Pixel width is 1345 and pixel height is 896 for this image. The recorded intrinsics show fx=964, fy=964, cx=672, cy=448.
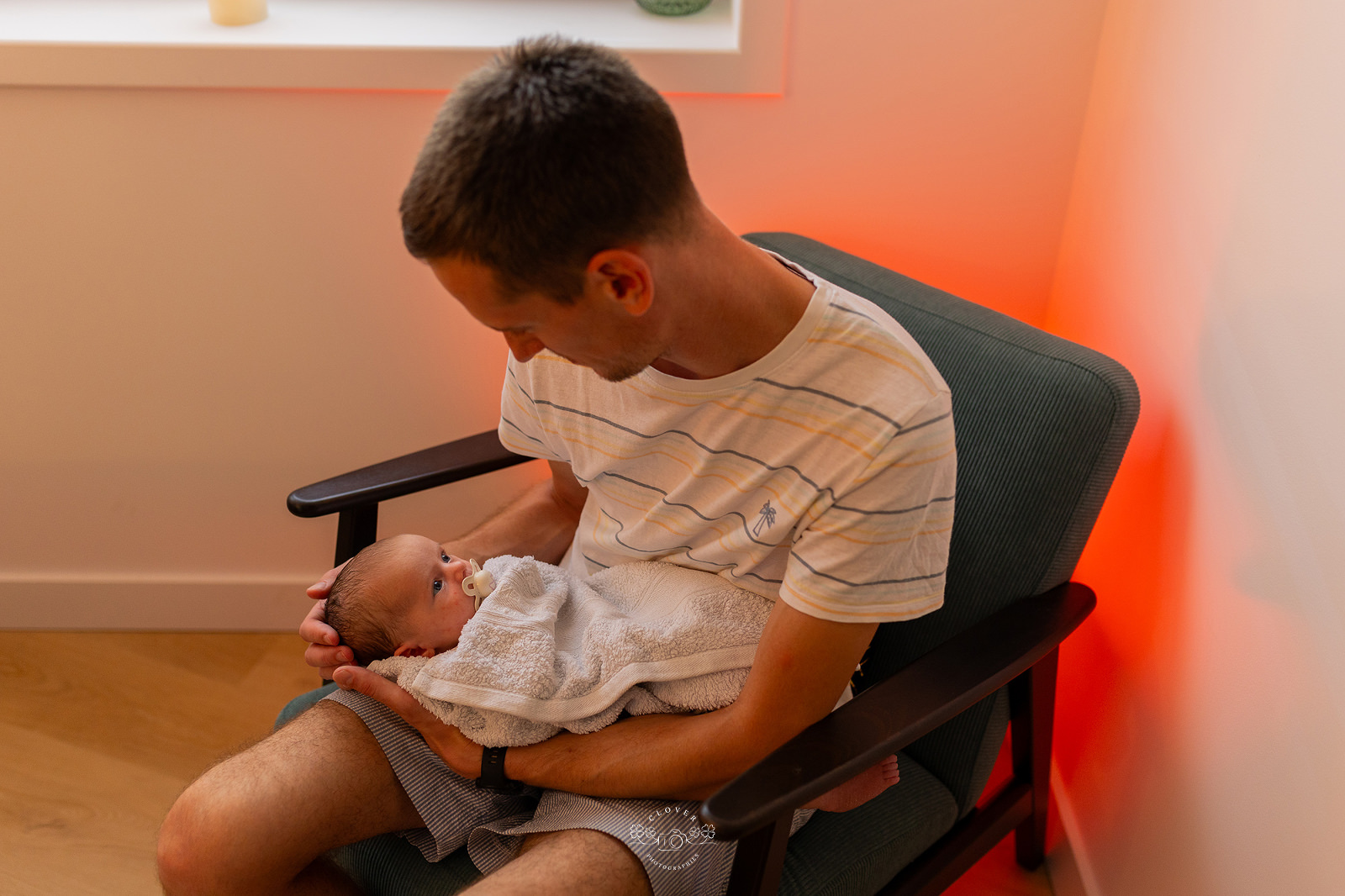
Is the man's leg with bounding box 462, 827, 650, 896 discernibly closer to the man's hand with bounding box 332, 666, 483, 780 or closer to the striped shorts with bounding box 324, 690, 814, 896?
the striped shorts with bounding box 324, 690, 814, 896

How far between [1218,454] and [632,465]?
69 cm

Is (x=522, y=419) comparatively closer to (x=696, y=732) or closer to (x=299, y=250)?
(x=696, y=732)

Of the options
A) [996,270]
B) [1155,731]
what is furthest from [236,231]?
[1155,731]

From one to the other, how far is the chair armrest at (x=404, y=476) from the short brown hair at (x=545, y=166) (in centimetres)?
53

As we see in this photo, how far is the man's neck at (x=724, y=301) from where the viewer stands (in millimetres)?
962

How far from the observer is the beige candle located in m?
1.58

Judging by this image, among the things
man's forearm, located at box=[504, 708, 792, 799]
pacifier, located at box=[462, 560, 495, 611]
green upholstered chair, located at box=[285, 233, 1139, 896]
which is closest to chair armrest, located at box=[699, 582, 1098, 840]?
green upholstered chair, located at box=[285, 233, 1139, 896]

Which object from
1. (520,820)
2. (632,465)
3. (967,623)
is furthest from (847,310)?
(520,820)

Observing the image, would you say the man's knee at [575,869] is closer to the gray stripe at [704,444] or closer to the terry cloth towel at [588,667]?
the terry cloth towel at [588,667]

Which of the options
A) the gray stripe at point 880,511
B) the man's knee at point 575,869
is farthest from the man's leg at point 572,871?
the gray stripe at point 880,511

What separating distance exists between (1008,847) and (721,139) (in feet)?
4.22

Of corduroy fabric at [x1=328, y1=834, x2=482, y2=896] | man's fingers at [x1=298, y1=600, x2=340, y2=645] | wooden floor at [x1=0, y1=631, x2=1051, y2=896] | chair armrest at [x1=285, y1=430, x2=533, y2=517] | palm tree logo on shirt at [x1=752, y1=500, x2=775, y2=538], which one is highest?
palm tree logo on shirt at [x1=752, y1=500, x2=775, y2=538]

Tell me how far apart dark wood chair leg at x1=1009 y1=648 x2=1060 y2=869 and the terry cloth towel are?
15.8 inches

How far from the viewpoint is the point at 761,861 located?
945 mm
